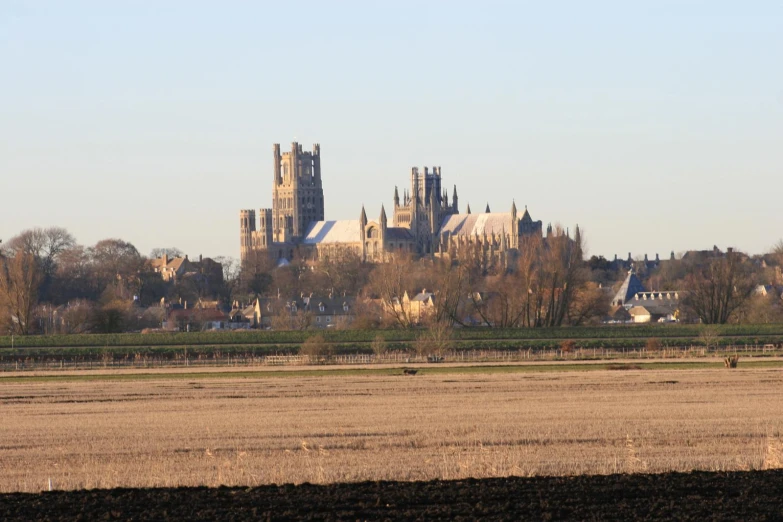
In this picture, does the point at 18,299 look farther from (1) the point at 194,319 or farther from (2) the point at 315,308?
(2) the point at 315,308

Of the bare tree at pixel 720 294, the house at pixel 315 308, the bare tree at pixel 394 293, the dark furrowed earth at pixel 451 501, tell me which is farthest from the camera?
the house at pixel 315 308

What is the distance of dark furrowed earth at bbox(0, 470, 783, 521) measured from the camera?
55.9 feet

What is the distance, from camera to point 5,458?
23.8 meters

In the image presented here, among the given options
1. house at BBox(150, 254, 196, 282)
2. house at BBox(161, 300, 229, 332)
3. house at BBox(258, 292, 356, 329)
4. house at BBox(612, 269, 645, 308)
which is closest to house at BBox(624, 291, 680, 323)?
house at BBox(612, 269, 645, 308)

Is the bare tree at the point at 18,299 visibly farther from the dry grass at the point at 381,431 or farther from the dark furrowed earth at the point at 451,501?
the dark furrowed earth at the point at 451,501

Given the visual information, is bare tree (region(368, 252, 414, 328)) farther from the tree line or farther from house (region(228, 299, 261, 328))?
house (region(228, 299, 261, 328))

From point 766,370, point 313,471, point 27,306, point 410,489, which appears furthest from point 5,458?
point 27,306

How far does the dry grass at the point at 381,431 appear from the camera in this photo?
70.9ft

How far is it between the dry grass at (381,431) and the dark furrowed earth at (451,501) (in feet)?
4.27

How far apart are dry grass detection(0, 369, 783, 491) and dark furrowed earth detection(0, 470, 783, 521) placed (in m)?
1.30

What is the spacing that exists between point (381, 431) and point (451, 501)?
374 inches

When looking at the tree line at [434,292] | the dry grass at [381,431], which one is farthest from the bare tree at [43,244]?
the dry grass at [381,431]

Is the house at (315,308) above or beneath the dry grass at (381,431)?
above

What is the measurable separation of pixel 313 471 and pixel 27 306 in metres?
73.6
